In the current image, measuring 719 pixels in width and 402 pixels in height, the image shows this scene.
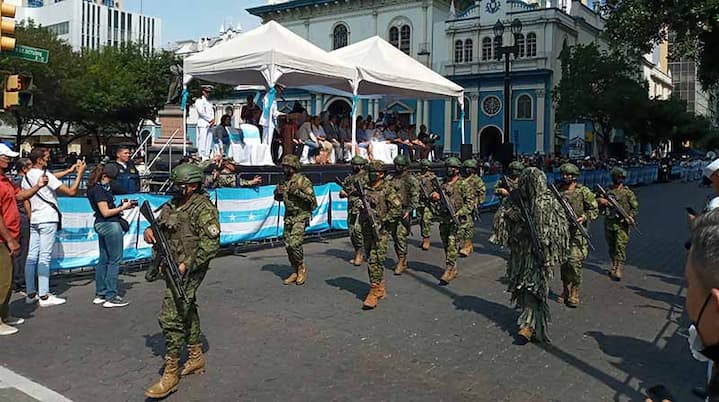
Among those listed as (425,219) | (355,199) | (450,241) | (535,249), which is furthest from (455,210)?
(535,249)

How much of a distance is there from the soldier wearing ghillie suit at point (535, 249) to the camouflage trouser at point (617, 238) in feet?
12.5

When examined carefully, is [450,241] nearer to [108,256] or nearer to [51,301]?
[108,256]

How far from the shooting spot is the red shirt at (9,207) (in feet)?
22.0

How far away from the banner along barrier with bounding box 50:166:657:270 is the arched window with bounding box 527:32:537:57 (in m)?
35.4

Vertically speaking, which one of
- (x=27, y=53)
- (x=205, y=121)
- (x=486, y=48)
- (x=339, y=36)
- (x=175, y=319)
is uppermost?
(x=339, y=36)

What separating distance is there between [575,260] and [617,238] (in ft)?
7.92

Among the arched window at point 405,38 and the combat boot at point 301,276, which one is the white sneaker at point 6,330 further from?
the arched window at point 405,38

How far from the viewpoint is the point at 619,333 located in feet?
22.9

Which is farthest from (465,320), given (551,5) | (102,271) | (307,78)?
(551,5)

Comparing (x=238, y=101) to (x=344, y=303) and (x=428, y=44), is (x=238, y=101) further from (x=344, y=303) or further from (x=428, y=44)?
(x=344, y=303)

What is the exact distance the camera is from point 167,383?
5.01 m

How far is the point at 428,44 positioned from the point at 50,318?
149ft

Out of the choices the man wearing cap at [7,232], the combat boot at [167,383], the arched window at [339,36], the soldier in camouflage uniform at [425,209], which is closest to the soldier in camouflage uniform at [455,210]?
the soldier in camouflage uniform at [425,209]

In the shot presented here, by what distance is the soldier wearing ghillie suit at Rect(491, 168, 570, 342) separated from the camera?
21.0ft
